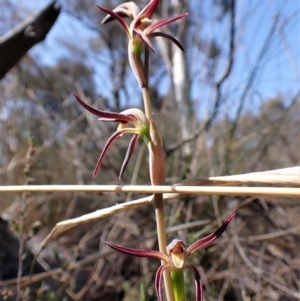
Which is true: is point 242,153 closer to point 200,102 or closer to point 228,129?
point 228,129

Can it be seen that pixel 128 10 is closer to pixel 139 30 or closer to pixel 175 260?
pixel 139 30

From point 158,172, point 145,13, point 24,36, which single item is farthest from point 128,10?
point 24,36

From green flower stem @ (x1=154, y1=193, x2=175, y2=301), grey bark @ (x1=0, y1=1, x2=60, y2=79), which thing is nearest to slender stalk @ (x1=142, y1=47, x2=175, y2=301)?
green flower stem @ (x1=154, y1=193, x2=175, y2=301)

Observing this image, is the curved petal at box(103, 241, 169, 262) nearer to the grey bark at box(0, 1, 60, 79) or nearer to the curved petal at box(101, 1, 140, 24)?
the curved petal at box(101, 1, 140, 24)

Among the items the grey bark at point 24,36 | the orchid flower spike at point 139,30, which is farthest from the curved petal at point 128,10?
the grey bark at point 24,36

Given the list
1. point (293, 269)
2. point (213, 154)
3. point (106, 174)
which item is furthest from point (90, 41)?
point (293, 269)
